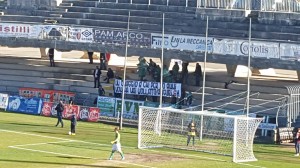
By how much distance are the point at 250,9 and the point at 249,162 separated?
20.3 metres

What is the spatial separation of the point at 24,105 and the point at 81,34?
6.55 meters

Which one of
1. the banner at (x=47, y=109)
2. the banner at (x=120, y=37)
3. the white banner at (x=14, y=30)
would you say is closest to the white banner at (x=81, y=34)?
the banner at (x=120, y=37)

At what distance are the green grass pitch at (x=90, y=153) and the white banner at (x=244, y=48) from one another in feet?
26.0

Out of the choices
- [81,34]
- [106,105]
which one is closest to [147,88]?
[106,105]

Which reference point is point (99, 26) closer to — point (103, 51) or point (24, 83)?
point (103, 51)

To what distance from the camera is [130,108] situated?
191ft

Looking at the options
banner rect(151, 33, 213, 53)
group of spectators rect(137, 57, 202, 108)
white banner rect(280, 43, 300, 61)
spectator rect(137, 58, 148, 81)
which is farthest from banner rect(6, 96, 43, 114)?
white banner rect(280, 43, 300, 61)

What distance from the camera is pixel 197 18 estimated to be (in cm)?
6288

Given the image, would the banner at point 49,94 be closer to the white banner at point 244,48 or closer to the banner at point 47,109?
the banner at point 47,109

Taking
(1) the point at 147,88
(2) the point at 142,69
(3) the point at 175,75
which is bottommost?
(1) the point at 147,88

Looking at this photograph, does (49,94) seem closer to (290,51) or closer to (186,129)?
(290,51)

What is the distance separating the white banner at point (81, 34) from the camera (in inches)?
2516

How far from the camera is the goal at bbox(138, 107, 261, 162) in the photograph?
1769 inches

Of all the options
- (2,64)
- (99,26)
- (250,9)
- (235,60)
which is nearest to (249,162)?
(235,60)
